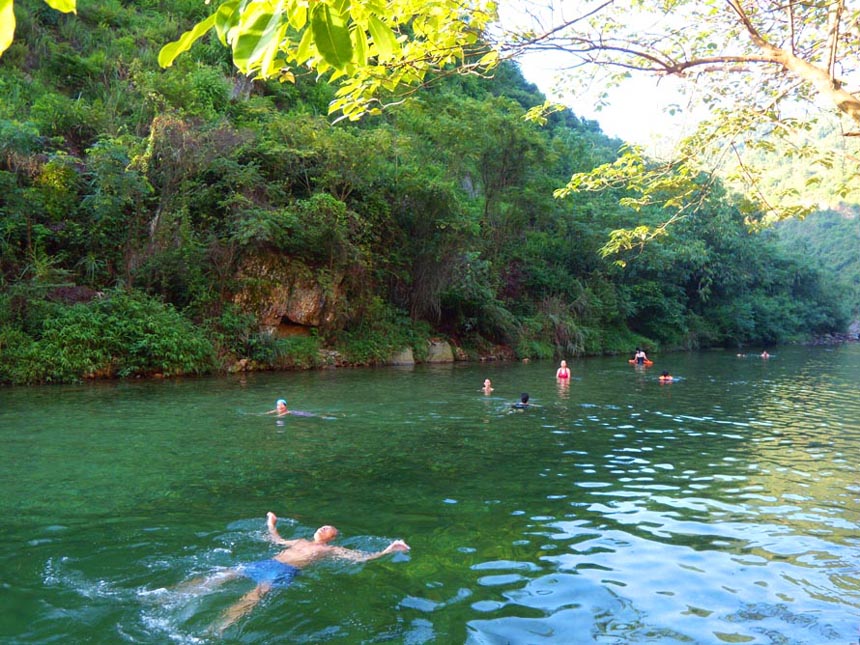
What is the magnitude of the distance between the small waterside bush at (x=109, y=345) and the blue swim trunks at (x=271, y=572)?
16244 mm

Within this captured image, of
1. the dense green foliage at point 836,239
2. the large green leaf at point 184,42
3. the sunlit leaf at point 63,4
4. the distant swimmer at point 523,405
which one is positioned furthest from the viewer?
the dense green foliage at point 836,239

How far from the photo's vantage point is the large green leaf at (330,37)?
2133 millimetres

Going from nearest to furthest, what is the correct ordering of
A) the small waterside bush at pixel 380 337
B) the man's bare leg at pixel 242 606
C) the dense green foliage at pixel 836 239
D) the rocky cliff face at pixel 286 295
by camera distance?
the man's bare leg at pixel 242 606
the rocky cliff face at pixel 286 295
the small waterside bush at pixel 380 337
the dense green foliage at pixel 836 239

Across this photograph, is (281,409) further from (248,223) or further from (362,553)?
(248,223)

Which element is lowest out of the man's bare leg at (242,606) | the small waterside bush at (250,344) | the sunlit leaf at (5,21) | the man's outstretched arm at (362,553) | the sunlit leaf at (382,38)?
the man's bare leg at (242,606)

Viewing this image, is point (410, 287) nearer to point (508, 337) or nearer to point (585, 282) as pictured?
point (508, 337)

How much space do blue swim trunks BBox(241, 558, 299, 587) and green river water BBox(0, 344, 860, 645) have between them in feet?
0.30

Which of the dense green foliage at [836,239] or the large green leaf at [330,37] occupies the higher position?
the dense green foliage at [836,239]

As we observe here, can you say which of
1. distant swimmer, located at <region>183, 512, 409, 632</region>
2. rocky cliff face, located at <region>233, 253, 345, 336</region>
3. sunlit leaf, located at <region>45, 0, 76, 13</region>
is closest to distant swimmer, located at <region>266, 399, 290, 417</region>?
distant swimmer, located at <region>183, 512, 409, 632</region>

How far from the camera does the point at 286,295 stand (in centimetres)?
2650

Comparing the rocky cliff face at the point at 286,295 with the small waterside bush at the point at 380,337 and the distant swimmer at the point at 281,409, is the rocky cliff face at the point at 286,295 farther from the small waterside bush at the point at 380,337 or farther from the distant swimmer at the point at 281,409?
the distant swimmer at the point at 281,409

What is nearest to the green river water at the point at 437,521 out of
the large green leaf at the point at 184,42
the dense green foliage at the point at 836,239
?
the large green leaf at the point at 184,42

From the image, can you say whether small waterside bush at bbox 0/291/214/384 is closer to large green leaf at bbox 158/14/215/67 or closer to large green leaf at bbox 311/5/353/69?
large green leaf at bbox 158/14/215/67

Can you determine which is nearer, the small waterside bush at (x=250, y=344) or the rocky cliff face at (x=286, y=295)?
the small waterside bush at (x=250, y=344)
